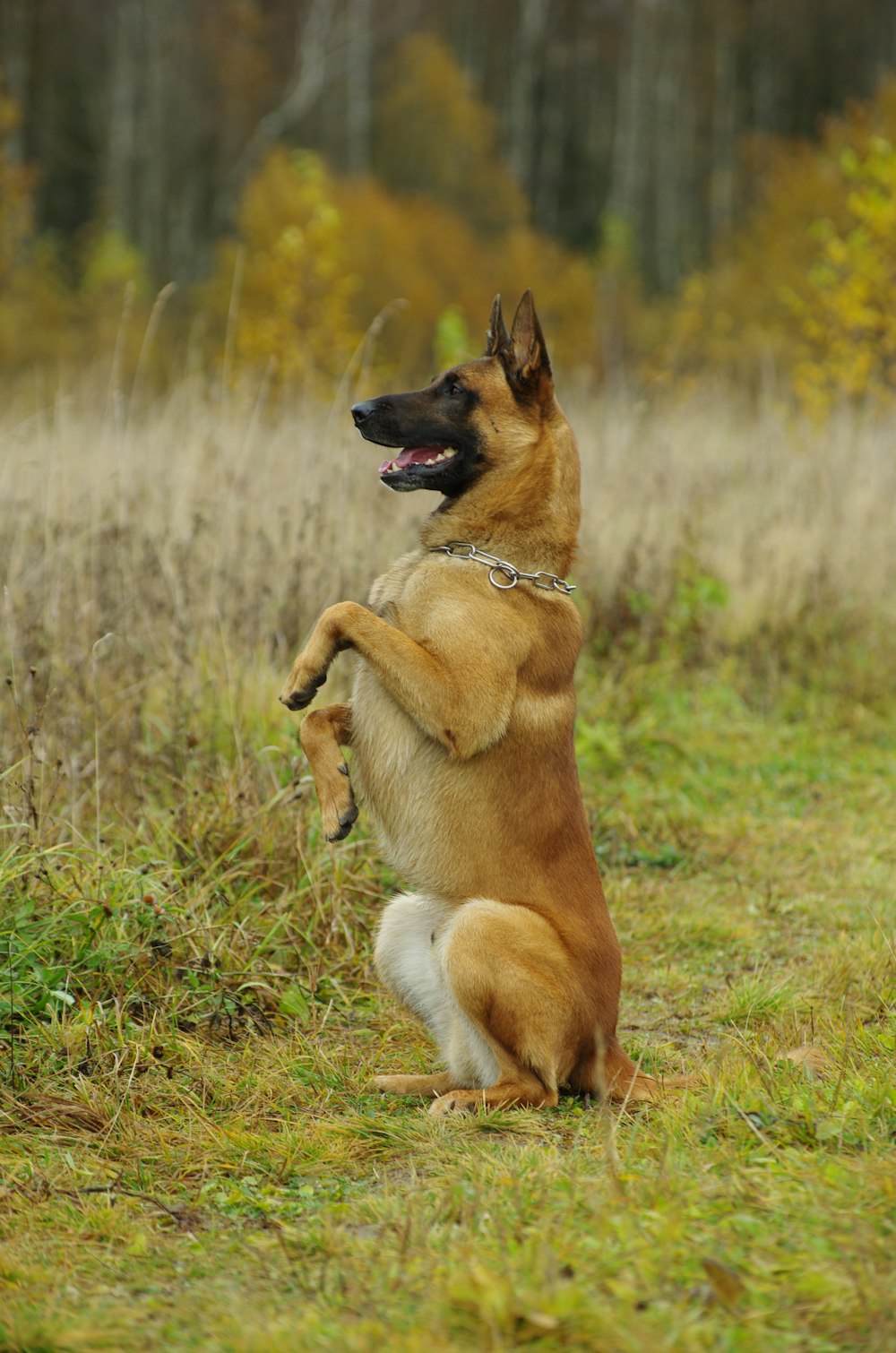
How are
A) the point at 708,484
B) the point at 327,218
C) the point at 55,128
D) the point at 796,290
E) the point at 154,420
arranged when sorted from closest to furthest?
the point at 154,420 < the point at 708,484 < the point at 327,218 < the point at 796,290 < the point at 55,128

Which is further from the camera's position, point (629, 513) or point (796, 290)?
point (796, 290)

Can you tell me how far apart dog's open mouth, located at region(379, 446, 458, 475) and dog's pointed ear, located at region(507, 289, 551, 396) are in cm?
29

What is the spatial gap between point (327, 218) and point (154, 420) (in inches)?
266

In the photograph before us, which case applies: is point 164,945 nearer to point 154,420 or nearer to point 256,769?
point 256,769

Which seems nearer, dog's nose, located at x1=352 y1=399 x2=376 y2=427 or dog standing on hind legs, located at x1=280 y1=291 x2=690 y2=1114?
dog standing on hind legs, located at x1=280 y1=291 x2=690 y2=1114

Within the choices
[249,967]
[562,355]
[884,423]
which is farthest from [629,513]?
[562,355]

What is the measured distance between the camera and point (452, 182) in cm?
2847

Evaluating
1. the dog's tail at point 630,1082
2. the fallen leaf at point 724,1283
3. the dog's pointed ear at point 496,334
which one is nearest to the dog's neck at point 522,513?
the dog's pointed ear at point 496,334

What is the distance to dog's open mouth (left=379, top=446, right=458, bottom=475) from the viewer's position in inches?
147

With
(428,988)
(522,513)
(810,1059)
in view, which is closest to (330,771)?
(428,988)

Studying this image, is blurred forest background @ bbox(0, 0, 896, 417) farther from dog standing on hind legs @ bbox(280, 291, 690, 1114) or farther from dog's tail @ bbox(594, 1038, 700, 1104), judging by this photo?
dog's tail @ bbox(594, 1038, 700, 1104)

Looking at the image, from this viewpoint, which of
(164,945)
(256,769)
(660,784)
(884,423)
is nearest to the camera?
(164,945)

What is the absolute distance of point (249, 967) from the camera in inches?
151

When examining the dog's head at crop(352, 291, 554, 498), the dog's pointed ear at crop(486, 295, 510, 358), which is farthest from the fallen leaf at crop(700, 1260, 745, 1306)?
the dog's pointed ear at crop(486, 295, 510, 358)
